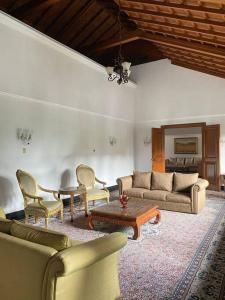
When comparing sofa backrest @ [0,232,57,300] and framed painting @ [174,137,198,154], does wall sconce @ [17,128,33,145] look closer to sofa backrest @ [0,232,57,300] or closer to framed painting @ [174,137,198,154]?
sofa backrest @ [0,232,57,300]

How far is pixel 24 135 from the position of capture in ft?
17.5

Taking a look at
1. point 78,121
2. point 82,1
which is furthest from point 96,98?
point 82,1

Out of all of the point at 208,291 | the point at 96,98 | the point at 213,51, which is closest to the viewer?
the point at 208,291

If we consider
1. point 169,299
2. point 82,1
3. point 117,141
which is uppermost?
point 82,1

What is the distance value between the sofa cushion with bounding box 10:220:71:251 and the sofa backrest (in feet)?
0.23

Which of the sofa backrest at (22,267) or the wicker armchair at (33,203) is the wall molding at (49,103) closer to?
the wicker armchair at (33,203)

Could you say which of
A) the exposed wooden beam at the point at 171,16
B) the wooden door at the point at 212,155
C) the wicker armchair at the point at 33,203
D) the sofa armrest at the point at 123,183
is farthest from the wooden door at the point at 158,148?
the wicker armchair at the point at 33,203

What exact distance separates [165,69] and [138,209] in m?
6.48

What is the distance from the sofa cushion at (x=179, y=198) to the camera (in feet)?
17.1

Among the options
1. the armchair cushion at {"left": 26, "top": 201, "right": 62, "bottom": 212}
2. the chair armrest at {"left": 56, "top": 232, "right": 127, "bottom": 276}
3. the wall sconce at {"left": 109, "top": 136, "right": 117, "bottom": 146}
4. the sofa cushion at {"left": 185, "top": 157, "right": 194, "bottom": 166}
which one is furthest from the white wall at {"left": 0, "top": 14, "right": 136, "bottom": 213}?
the sofa cushion at {"left": 185, "top": 157, "right": 194, "bottom": 166}

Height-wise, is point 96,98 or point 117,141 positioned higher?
point 96,98

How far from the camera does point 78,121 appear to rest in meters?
6.95

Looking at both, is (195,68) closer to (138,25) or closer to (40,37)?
(138,25)

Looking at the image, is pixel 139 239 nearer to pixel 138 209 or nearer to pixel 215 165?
pixel 138 209
